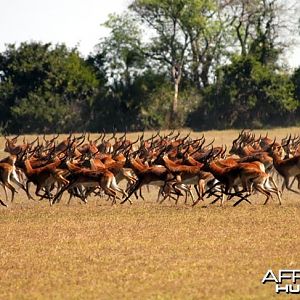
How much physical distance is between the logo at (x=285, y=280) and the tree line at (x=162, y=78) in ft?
135

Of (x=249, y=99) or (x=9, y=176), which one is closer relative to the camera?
(x=9, y=176)

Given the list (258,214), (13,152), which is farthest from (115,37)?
(258,214)

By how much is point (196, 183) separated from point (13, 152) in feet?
35.2

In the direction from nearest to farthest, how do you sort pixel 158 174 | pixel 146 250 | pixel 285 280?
pixel 285 280 < pixel 146 250 < pixel 158 174

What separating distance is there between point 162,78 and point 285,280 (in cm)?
4720

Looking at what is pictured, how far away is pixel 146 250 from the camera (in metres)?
15.3

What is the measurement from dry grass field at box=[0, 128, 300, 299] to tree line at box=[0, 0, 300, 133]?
33.5 m

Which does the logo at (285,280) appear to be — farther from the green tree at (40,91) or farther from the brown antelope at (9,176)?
the green tree at (40,91)

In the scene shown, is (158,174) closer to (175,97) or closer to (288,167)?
(288,167)

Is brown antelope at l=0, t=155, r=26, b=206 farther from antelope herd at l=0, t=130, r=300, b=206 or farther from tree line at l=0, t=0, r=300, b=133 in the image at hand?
tree line at l=0, t=0, r=300, b=133

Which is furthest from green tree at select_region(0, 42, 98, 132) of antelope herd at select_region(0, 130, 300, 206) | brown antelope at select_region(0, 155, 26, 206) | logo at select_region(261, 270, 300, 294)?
logo at select_region(261, 270, 300, 294)

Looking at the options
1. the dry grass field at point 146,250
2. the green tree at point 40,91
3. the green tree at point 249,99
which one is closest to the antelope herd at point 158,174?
the dry grass field at point 146,250

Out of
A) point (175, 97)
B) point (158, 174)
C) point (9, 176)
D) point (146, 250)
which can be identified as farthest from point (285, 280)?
point (175, 97)

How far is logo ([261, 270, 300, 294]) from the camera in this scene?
12070mm
